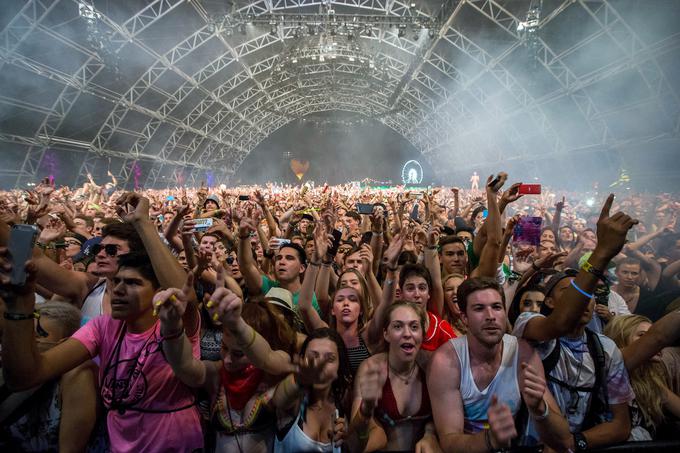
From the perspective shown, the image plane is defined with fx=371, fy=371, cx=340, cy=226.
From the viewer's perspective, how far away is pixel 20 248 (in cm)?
150

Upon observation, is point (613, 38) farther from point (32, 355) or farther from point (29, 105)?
point (29, 105)

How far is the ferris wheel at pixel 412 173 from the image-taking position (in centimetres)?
3691

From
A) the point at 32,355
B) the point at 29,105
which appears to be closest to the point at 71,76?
the point at 29,105

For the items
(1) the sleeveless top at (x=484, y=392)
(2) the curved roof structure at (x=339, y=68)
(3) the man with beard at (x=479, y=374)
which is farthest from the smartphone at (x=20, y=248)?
(2) the curved roof structure at (x=339, y=68)

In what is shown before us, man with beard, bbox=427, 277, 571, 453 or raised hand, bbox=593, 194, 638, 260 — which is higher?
raised hand, bbox=593, 194, 638, 260

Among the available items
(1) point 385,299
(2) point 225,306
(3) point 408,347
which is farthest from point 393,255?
→ (2) point 225,306

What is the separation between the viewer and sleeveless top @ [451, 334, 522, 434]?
1932 millimetres

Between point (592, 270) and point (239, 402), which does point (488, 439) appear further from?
point (239, 402)

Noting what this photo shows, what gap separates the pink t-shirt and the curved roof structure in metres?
13.2

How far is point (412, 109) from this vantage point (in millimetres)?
28500

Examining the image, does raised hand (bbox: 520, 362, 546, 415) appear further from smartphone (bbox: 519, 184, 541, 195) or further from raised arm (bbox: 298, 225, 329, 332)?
smartphone (bbox: 519, 184, 541, 195)

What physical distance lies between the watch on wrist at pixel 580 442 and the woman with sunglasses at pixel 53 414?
243 cm

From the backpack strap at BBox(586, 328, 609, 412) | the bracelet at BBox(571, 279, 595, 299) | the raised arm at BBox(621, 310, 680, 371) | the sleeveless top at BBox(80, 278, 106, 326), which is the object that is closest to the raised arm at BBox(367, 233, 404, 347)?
the bracelet at BBox(571, 279, 595, 299)

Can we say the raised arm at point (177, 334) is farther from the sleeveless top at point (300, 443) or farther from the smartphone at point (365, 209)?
the smartphone at point (365, 209)
